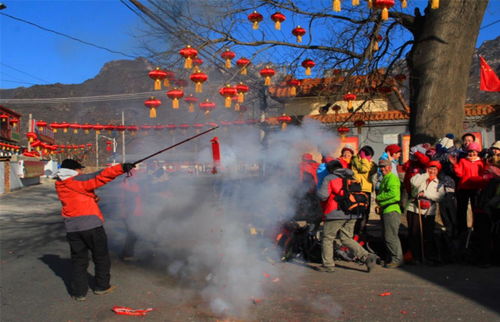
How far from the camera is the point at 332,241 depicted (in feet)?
19.1

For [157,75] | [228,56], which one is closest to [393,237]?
[228,56]

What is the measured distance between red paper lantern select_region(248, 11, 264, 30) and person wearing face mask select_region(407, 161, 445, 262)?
17.2ft

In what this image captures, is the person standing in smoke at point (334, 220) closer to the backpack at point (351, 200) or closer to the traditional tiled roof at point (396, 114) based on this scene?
the backpack at point (351, 200)

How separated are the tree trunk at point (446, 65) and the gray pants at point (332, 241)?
10.5 feet

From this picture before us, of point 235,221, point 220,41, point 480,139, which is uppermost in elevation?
point 220,41

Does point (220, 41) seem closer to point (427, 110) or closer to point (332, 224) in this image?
point (427, 110)

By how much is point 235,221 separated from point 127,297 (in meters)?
2.41

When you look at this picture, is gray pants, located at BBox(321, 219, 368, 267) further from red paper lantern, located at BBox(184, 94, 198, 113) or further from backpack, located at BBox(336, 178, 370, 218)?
red paper lantern, located at BBox(184, 94, 198, 113)

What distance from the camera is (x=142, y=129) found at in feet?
48.2

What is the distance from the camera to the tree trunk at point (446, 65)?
7828 mm

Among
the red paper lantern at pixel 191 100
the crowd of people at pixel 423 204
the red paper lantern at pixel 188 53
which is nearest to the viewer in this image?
the crowd of people at pixel 423 204

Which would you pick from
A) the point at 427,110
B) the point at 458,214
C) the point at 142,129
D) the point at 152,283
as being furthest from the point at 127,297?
the point at 142,129

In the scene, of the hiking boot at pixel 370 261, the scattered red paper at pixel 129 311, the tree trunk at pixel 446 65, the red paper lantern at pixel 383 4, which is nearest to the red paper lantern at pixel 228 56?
the red paper lantern at pixel 383 4

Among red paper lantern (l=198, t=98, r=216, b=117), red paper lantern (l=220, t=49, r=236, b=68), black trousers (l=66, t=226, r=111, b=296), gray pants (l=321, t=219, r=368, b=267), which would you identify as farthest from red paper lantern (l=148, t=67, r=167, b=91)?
gray pants (l=321, t=219, r=368, b=267)
